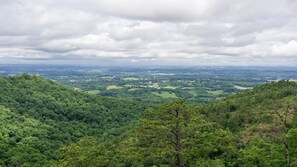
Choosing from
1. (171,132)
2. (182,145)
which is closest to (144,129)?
(171,132)

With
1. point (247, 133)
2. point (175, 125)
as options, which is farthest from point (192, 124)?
point (247, 133)

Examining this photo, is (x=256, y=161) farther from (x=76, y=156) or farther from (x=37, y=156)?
(x=37, y=156)

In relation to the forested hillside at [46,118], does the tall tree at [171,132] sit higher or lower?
higher

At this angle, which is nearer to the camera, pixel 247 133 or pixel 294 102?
pixel 247 133

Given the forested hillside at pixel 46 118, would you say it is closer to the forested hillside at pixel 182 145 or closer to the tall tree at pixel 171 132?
the forested hillside at pixel 182 145

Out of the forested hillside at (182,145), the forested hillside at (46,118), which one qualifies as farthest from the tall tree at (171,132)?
the forested hillside at (46,118)

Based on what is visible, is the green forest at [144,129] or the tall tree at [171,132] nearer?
the tall tree at [171,132]

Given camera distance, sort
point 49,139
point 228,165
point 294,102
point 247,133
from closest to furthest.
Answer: point 228,165 → point 247,133 → point 294,102 → point 49,139

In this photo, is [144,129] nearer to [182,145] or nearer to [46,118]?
[182,145]
